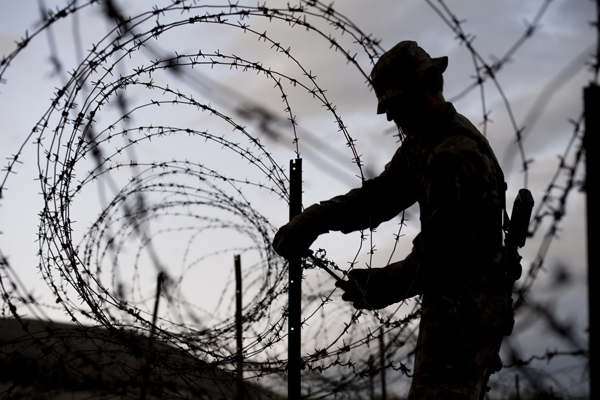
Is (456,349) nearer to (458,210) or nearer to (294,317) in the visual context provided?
(458,210)

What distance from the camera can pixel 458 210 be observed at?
3.18 meters

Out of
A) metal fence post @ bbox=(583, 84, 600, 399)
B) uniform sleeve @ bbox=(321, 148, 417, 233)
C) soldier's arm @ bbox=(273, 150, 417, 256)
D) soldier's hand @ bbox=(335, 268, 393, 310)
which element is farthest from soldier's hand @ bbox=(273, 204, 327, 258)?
metal fence post @ bbox=(583, 84, 600, 399)

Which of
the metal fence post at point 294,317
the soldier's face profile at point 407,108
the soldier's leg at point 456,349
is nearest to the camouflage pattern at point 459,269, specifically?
the soldier's leg at point 456,349

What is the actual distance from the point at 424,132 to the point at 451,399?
1.52 m

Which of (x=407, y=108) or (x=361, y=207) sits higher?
(x=407, y=108)

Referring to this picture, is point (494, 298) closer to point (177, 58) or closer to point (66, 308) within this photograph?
point (177, 58)

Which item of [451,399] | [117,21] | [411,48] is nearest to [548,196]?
[451,399]

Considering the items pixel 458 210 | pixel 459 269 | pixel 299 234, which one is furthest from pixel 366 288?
pixel 458 210

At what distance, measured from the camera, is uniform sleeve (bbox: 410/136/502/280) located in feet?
10.5

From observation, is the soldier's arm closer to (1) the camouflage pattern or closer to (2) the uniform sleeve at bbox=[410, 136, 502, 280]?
(1) the camouflage pattern

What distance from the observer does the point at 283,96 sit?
418cm

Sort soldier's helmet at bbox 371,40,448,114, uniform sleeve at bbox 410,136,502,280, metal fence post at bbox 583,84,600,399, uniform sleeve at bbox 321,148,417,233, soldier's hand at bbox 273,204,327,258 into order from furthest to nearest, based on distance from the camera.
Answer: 1. uniform sleeve at bbox 321,148,417,233
2. soldier's hand at bbox 273,204,327,258
3. soldier's helmet at bbox 371,40,448,114
4. uniform sleeve at bbox 410,136,502,280
5. metal fence post at bbox 583,84,600,399

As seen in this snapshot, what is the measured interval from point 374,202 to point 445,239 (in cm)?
95

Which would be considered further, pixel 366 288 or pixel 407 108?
pixel 366 288
